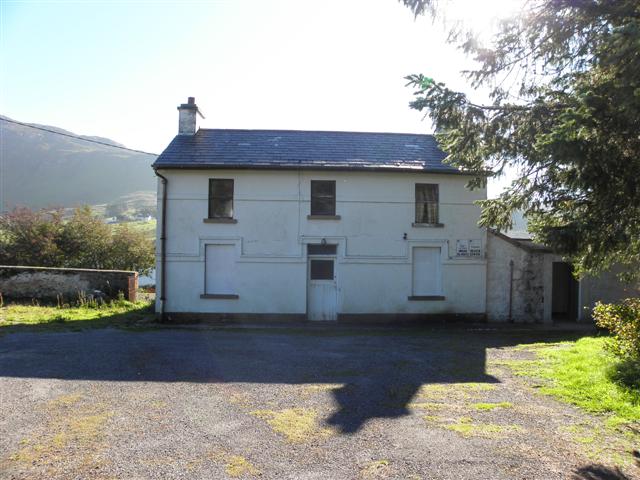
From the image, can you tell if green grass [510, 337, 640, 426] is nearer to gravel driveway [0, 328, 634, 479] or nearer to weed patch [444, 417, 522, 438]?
gravel driveway [0, 328, 634, 479]

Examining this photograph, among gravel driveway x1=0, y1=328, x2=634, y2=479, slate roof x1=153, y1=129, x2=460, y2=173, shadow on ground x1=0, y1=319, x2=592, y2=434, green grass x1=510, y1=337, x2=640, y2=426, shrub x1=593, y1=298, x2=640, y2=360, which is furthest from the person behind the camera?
slate roof x1=153, y1=129, x2=460, y2=173

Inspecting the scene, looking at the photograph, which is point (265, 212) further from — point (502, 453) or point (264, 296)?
point (502, 453)

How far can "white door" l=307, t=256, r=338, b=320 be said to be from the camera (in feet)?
54.6

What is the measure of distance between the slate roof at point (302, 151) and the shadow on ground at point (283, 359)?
19.1ft

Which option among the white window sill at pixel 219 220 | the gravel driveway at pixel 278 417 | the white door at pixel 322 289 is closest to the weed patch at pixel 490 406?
the gravel driveway at pixel 278 417

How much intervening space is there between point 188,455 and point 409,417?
2.66 metres

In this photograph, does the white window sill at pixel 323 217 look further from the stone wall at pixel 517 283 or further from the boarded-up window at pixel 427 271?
the stone wall at pixel 517 283

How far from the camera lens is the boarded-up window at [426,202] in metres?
17.0

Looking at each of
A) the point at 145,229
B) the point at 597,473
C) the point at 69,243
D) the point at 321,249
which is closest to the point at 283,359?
the point at 597,473

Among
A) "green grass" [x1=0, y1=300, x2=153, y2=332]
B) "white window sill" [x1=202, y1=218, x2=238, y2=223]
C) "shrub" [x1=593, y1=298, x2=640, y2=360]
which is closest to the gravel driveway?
"shrub" [x1=593, y1=298, x2=640, y2=360]

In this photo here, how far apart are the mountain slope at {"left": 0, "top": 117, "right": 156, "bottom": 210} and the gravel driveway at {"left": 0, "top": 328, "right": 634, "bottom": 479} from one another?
13515 centimetres

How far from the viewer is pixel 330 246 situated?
16734 millimetres

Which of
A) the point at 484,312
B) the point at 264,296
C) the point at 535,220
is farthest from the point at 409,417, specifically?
the point at 484,312

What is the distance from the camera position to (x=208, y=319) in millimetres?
16344
